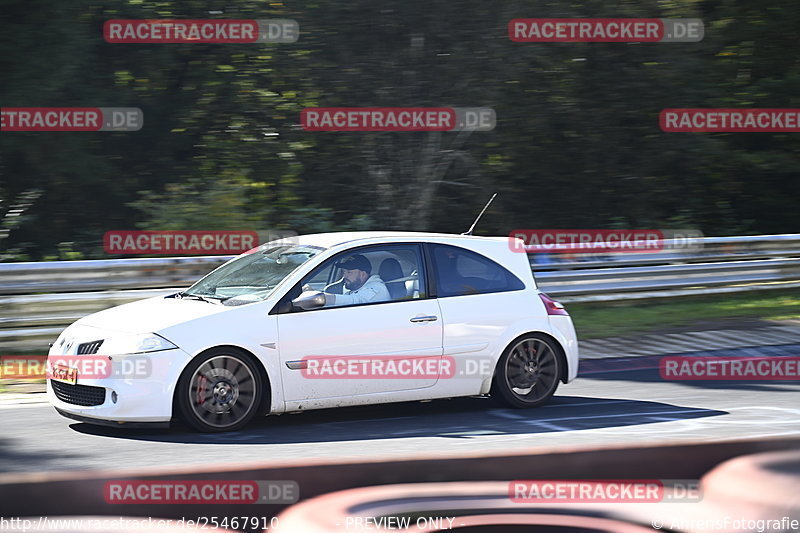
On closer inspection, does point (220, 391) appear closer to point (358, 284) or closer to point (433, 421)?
point (358, 284)

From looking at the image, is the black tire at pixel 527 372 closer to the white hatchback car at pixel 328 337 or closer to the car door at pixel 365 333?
the white hatchback car at pixel 328 337

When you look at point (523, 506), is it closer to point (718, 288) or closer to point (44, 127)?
point (718, 288)

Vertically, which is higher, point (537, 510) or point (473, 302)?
point (473, 302)

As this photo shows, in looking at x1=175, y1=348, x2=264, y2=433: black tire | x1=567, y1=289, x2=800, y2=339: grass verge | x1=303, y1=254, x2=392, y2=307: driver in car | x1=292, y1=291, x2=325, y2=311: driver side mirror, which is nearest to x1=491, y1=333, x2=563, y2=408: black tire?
x1=303, y1=254, x2=392, y2=307: driver in car

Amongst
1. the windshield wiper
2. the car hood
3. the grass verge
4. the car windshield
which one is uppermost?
the car windshield

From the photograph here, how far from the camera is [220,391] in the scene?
314 inches

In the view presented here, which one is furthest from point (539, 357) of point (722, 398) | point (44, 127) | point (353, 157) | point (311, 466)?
point (44, 127)

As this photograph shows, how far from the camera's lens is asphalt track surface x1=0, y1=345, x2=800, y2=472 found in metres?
7.28

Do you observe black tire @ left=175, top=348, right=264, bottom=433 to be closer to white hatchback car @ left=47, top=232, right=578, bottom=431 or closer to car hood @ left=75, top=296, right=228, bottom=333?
white hatchback car @ left=47, top=232, right=578, bottom=431

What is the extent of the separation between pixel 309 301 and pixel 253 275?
0.72 meters

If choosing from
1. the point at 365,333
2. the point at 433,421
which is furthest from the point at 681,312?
the point at 365,333

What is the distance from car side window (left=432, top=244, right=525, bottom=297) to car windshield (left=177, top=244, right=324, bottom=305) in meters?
1.03

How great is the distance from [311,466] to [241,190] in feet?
44.0

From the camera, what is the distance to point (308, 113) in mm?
17719
